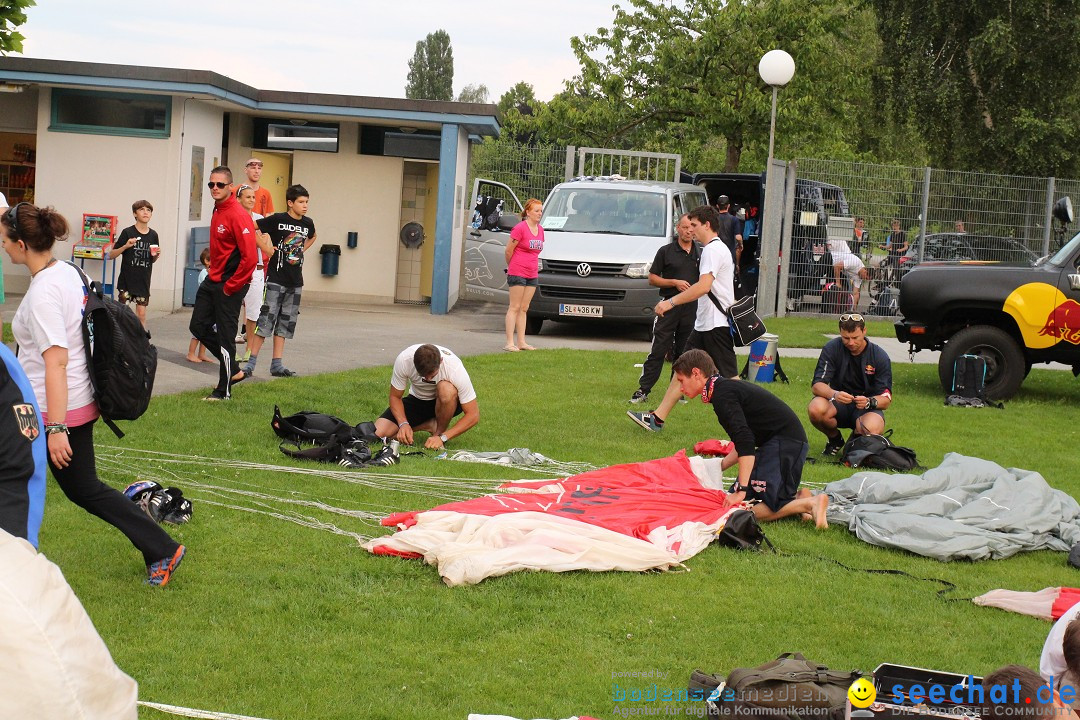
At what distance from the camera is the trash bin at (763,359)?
43.3ft

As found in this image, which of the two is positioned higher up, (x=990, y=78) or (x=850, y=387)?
(x=990, y=78)

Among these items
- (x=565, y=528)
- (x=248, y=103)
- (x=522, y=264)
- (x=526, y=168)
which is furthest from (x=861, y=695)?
(x=526, y=168)

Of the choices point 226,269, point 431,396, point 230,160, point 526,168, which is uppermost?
point 526,168

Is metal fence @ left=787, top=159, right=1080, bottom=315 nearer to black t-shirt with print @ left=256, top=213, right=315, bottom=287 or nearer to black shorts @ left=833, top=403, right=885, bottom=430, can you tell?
black shorts @ left=833, top=403, right=885, bottom=430

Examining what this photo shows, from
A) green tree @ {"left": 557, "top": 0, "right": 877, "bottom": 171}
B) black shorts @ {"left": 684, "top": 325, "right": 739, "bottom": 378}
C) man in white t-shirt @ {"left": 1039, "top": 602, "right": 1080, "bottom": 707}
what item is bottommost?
man in white t-shirt @ {"left": 1039, "top": 602, "right": 1080, "bottom": 707}

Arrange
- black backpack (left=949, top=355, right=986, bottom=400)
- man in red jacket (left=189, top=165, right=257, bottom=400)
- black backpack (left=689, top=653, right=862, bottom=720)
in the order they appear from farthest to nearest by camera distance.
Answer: black backpack (left=949, top=355, right=986, bottom=400) < man in red jacket (left=189, top=165, right=257, bottom=400) < black backpack (left=689, top=653, right=862, bottom=720)

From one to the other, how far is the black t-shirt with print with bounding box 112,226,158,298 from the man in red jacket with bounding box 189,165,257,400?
12.9 feet

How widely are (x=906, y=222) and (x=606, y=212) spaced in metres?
6.30

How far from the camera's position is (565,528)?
6754mm

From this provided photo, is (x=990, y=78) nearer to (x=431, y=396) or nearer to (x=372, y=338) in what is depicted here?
(x=372, y=338)

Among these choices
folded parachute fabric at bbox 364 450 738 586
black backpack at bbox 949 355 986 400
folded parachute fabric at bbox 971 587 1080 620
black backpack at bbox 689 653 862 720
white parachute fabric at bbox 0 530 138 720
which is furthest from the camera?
black backpack at bbox 949 355 986 400

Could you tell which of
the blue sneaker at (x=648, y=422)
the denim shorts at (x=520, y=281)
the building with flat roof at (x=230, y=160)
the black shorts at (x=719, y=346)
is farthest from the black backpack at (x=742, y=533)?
the building with flat roof at (x=230, y=160)

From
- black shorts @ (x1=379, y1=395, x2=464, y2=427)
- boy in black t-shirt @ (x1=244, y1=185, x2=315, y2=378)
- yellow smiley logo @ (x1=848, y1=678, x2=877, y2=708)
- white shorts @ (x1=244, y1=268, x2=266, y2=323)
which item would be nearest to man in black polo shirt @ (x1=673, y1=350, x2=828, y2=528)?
black shorts @ (x1=379, y1=395, x2=464, y2=427)

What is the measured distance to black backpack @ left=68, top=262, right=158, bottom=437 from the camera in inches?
205
